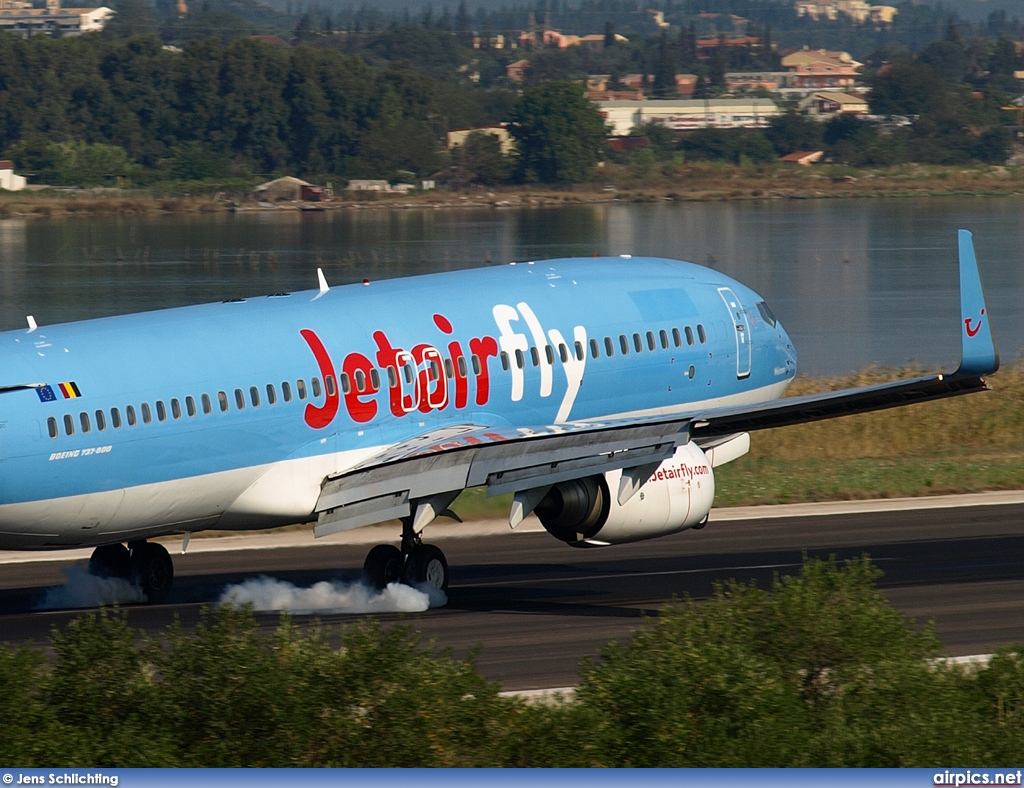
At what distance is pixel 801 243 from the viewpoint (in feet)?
500

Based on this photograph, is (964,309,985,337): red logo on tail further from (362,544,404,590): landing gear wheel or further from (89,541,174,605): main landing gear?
(89,541,174,605): main landing gear

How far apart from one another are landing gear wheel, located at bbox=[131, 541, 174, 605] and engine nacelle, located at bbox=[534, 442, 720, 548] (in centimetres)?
639

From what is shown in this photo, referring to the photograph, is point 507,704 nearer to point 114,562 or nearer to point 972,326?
point 972,326

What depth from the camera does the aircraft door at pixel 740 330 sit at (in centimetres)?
3281

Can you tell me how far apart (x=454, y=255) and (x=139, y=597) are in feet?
358

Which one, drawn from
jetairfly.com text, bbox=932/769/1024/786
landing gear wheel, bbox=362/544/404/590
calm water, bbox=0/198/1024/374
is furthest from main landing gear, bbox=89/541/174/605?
calm water, bbox=0/198/1024/374

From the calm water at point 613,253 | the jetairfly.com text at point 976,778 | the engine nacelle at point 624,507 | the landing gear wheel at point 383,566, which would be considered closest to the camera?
the jetairfly.com text at point 976,778

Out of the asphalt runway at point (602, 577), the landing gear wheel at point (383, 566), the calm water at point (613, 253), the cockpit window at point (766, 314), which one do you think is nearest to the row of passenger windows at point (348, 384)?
the cockpit window at point (766, 314)

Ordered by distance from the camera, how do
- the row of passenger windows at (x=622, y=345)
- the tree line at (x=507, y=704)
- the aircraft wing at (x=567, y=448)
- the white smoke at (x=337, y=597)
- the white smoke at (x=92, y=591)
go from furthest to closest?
the row of passenger windows at (x=622, y=345) → the white smoke at (x=92, y=591) → the white smoke at (x=337, y=597) → the aircraft wing at (x=567, y=448) → the tree line at (x=507, y=704)

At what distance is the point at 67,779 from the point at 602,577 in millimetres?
19876

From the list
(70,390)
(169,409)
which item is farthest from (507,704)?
(169,409)

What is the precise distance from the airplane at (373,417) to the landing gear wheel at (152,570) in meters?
0.02

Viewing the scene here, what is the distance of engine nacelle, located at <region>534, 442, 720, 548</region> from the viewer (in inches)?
1016

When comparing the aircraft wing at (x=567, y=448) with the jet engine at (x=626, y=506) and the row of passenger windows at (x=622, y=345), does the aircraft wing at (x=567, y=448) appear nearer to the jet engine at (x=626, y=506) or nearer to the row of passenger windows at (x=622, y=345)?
the jet engine at (x=626, y=506)
